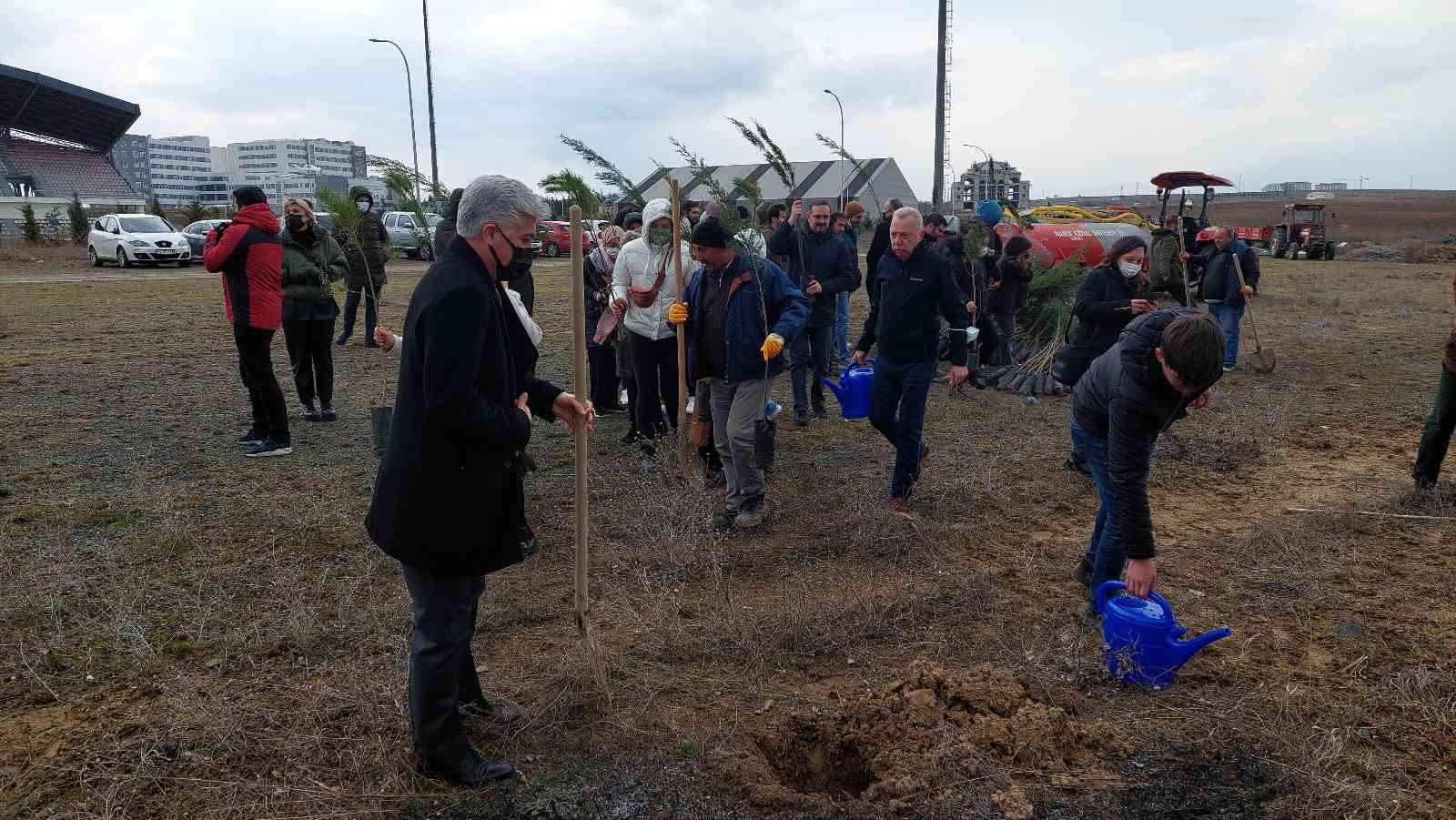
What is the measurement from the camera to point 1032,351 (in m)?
10.5

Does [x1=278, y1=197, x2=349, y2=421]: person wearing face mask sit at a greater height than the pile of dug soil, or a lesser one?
greater

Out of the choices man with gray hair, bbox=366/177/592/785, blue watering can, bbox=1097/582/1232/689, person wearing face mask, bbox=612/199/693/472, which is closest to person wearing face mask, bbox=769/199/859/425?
person wearing face mask, bbox=612/199/693/472

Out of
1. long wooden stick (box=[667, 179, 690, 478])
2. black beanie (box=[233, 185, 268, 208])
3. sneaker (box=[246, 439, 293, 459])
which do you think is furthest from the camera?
sneaker (box=[246, 439, 293, 459])

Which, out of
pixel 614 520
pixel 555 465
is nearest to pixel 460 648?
pixel 614 520

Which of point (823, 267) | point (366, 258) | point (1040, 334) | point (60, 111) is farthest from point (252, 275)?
point (60, 111)

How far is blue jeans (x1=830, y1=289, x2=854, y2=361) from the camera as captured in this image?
10.0 metres

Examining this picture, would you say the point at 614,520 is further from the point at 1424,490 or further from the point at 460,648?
the point at 1424,490

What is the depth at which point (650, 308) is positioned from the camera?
6145 millimetres

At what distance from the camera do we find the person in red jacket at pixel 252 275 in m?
6.06

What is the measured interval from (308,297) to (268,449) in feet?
3.92

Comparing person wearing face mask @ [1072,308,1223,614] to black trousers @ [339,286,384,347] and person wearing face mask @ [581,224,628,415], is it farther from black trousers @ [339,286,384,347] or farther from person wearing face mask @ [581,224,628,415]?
black trousers @ [339,286,384,347]

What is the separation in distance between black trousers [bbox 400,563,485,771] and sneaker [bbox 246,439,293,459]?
4.52m

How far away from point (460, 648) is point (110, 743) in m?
1.35

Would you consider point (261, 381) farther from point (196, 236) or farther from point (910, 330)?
point (196, 236)
